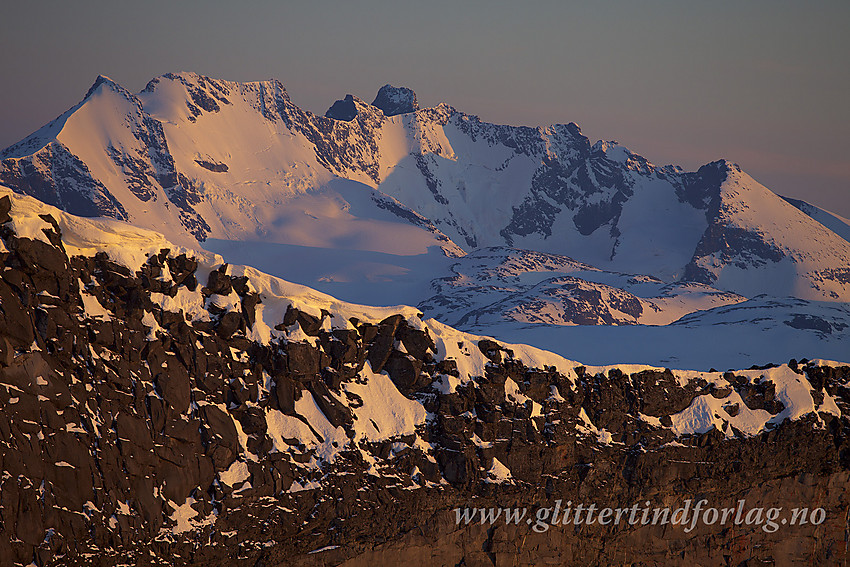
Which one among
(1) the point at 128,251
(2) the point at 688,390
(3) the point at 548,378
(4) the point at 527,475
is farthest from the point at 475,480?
(1) the point at 128,251

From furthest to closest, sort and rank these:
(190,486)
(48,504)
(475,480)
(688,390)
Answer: (688,390), (475,480), (190,486), (48,504)

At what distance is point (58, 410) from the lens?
6088 centimetres

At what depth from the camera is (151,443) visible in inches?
2495

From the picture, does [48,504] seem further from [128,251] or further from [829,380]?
[829,380]

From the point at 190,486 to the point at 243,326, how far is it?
34.5 feet

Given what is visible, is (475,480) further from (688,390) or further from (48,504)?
(48,504)

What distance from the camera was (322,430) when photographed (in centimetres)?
6906

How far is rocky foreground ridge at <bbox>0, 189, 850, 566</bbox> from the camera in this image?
6088 centimetres

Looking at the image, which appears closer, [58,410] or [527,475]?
[58,410]

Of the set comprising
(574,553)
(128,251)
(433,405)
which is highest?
(128,251)

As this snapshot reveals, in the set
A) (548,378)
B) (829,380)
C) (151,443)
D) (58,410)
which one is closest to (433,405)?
(548,378)

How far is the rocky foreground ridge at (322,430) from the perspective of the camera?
60.9 m

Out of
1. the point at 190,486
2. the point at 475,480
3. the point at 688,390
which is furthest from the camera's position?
the point at 688,390

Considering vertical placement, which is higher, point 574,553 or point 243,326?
point 243,326
